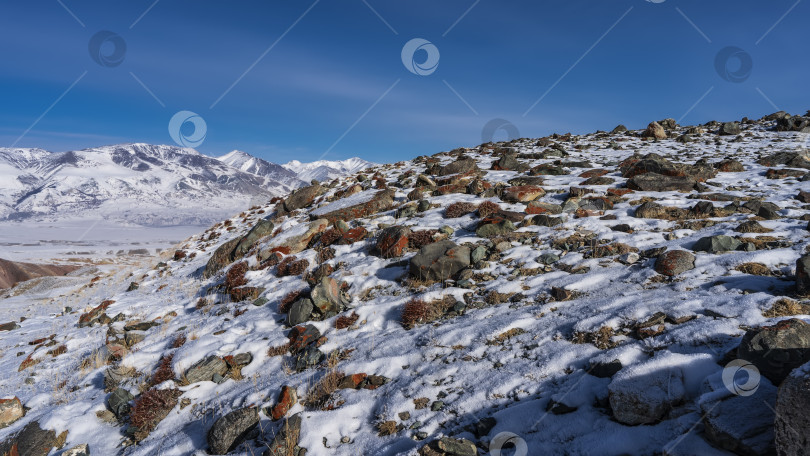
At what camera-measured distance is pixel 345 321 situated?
9.07 metres

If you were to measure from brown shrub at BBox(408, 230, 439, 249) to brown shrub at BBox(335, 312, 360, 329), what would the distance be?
3.72m

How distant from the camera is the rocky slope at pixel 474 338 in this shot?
14.5 feet

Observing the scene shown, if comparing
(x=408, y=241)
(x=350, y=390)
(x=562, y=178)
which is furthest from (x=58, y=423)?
(x=562, y=178)

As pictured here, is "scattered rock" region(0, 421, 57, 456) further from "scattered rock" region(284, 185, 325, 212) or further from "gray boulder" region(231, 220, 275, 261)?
"scattered rock" region(284, 185, 325, 212)

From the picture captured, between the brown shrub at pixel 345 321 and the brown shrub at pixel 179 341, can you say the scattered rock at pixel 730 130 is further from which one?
the brown shrub at pixel 179 341

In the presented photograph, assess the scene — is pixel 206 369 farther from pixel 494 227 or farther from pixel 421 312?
pixel 494 227

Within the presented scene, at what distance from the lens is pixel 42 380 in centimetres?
991

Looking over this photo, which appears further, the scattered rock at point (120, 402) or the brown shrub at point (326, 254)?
the brown shrub at point (326, 254)

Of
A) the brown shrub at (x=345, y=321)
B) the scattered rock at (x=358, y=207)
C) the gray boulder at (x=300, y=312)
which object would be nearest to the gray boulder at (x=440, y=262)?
the brown shrub at (x=345, y=321)

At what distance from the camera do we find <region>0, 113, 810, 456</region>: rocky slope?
14.5ft

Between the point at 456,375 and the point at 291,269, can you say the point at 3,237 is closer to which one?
the point at 291,269

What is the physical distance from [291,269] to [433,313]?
6.54m

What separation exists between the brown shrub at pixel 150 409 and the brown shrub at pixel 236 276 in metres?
5.67

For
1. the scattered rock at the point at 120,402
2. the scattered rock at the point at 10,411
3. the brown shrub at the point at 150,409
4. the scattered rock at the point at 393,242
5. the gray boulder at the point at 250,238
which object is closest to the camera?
the brown shrub at the point at 150,409
